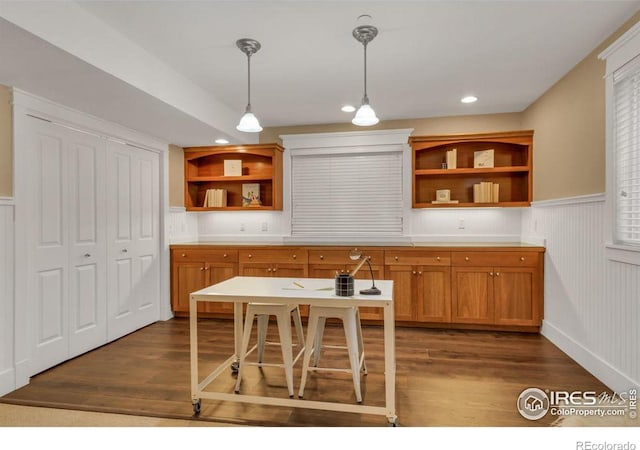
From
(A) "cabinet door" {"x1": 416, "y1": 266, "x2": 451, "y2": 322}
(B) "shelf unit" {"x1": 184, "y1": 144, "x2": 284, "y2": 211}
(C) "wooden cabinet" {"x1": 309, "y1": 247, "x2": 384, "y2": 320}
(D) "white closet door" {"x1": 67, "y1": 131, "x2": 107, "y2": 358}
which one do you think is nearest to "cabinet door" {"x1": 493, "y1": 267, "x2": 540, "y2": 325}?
(A) "cabinet door" {"x1": 416, "y1": 266, "x2": 451, "y2": 322}

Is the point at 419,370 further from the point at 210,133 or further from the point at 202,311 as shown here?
the point at 210,133

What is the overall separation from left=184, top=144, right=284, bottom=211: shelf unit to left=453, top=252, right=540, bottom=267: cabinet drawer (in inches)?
91.4

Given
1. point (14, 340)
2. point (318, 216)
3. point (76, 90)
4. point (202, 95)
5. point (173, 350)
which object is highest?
point (202, 95)

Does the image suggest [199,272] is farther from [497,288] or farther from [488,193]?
[488,193]

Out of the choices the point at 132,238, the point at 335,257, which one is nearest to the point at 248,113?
the point at 335,257

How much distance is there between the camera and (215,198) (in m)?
5.17

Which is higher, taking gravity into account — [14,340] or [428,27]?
[428,27]

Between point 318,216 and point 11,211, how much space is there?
10.4 ft

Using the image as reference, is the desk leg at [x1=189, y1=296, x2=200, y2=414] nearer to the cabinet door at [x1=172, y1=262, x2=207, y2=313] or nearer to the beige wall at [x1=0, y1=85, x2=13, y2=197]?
the beige wall at [x1=0, y1=85, x2=13, y2=197]

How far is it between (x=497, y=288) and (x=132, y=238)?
3988mm

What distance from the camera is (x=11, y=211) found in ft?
9.15

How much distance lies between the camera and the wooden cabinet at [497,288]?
398 cm

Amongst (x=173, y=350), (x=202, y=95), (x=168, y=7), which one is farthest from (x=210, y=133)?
(x=173, y=350)

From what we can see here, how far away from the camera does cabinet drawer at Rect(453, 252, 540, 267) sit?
13.1 ft
